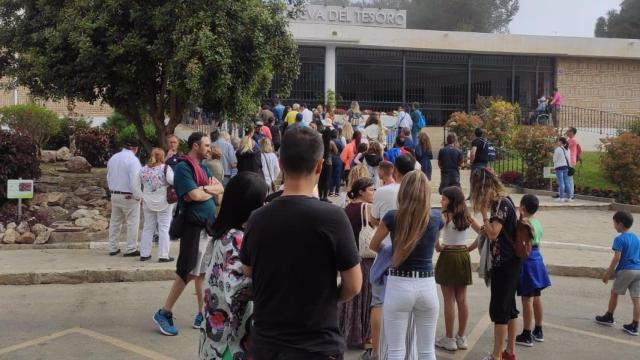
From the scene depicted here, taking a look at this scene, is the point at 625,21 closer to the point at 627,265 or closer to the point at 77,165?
the point at 77,165

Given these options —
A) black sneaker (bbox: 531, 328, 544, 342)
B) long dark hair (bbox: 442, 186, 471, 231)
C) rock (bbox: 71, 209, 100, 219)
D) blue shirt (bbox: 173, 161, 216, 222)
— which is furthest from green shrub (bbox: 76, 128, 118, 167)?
black sneaker (bbox: 531, 328, 544, 342)

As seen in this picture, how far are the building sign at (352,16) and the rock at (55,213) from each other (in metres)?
17.0

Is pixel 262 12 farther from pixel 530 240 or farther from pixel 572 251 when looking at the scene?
pixel 530 240

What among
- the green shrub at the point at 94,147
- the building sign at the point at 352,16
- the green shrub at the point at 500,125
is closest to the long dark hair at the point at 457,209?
the green shrub at the point at 94,147

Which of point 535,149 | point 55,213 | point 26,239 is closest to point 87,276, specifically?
point 26,239

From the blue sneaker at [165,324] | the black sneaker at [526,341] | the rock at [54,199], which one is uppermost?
the rock at [54,199]

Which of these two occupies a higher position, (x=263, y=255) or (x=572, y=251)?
(x=263, y=255)

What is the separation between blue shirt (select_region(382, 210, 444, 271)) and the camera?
4.62 metres

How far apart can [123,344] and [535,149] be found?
49.5 ft

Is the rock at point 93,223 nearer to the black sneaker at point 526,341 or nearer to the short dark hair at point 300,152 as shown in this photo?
the black sneaker at point 526,341

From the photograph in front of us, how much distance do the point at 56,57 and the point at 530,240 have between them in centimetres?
1009

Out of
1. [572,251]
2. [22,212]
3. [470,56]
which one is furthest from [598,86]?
[22,212]

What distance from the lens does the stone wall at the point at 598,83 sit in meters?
32.2

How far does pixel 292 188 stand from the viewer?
293 centimetres
